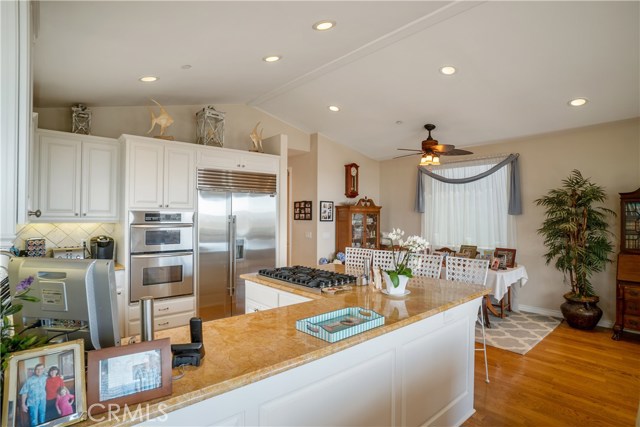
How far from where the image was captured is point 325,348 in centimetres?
137

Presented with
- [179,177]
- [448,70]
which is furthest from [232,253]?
[448,70]

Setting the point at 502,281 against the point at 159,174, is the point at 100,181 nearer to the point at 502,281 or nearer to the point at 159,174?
the point at 159,174

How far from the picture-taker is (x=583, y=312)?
4.40m

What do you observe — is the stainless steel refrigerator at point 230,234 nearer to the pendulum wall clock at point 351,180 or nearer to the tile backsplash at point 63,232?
the tile backsplash at point 63,232

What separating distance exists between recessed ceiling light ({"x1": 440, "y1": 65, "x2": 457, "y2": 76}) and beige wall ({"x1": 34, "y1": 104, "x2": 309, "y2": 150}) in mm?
2875

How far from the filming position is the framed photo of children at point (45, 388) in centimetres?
81

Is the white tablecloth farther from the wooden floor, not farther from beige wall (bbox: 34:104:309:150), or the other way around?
beige wall (bbox: 34:104:309:150)

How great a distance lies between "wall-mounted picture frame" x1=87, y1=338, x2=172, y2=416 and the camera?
36.8 inches

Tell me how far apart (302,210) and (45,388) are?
18.3 ft

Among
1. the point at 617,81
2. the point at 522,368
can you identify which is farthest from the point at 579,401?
the point at 617,81

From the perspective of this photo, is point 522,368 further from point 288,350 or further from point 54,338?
point 54,338

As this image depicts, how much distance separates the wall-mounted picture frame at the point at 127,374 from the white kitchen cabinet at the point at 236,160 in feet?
11.0

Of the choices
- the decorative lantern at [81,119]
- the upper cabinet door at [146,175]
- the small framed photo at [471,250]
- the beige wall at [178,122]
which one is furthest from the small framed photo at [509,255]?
the decorative lantern at [81,119]

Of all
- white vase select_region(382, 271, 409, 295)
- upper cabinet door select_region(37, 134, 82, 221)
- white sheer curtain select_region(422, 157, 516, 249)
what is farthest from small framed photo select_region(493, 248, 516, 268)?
upper cabinet door select_region(37, 134, 82, 221)
